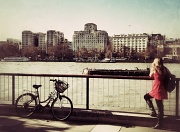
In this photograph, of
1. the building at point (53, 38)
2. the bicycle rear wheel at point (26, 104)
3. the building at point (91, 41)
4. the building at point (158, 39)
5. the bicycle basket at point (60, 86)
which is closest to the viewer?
the bicycle basket at point (60, 86)

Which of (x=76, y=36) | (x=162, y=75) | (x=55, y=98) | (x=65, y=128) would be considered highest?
(x=76, y=36)

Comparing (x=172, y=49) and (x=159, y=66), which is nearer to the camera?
(x=159, y=66)

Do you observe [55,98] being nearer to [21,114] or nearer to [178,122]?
[21,114]

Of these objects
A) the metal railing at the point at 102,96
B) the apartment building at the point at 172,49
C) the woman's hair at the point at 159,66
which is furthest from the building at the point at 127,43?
the woman's hair at the point at 159,66

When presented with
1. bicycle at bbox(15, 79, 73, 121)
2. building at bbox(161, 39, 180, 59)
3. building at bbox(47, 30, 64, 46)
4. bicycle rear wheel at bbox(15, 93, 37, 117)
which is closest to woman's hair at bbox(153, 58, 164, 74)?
bicycle at bbox(15, 79, 73, 121)

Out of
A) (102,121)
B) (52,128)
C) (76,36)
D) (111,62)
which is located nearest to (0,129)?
(52,128)

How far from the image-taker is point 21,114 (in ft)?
19.3

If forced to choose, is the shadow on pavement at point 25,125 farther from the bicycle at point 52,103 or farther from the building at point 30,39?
the building at point 30,39

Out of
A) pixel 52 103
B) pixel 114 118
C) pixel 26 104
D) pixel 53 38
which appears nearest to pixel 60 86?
pixel 52 103

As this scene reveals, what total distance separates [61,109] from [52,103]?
285mm

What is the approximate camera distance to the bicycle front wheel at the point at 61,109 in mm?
5602

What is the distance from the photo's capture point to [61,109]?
573 centimetres

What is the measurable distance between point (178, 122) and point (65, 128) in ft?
7.88

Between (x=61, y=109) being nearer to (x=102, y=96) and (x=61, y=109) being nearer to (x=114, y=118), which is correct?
(x=114, y=118)
